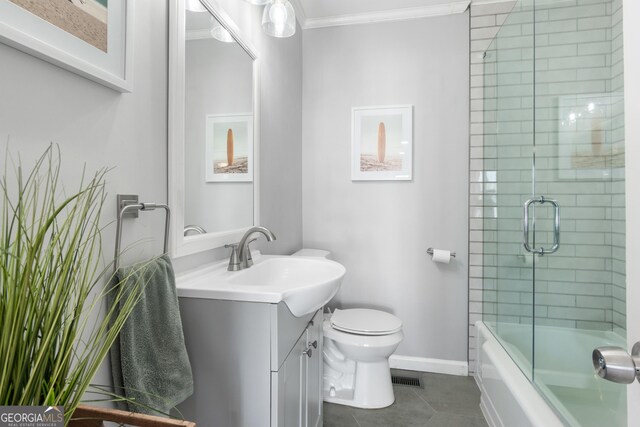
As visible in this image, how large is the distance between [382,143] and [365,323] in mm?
1299

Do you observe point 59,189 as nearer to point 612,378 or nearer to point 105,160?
point 105,160

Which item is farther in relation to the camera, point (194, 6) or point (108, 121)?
point (194, 6)

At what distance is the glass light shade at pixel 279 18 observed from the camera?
4.99 ft

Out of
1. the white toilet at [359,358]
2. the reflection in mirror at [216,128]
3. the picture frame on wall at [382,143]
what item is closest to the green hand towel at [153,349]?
the reflection in mirror at [216,128]

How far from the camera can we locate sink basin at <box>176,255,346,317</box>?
38.8 inches

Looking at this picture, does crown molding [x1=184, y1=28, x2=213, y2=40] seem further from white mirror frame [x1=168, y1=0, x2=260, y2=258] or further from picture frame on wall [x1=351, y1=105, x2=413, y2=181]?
picture frame on wall [x1=351, y1=105, x2=413, y2=181]

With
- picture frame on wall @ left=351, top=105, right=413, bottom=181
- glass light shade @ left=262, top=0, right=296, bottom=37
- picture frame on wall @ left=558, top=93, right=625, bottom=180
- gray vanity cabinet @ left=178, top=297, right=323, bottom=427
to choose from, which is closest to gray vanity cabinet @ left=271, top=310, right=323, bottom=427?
gray vanity cabinet @ left=178, top=297, right=323, bottom=427

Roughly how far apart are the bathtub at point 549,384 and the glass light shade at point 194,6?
6.58 ft

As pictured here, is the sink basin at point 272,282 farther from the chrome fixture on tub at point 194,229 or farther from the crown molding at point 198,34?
the crown molding at point 198,34

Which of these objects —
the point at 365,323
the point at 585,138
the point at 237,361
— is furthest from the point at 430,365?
the point at 237,361

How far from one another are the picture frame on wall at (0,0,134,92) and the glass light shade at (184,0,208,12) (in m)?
0.34

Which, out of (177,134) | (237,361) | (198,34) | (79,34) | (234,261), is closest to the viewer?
(79,34)

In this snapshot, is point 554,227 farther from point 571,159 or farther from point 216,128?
point 216,128

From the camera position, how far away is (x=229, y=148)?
4.85 ft
